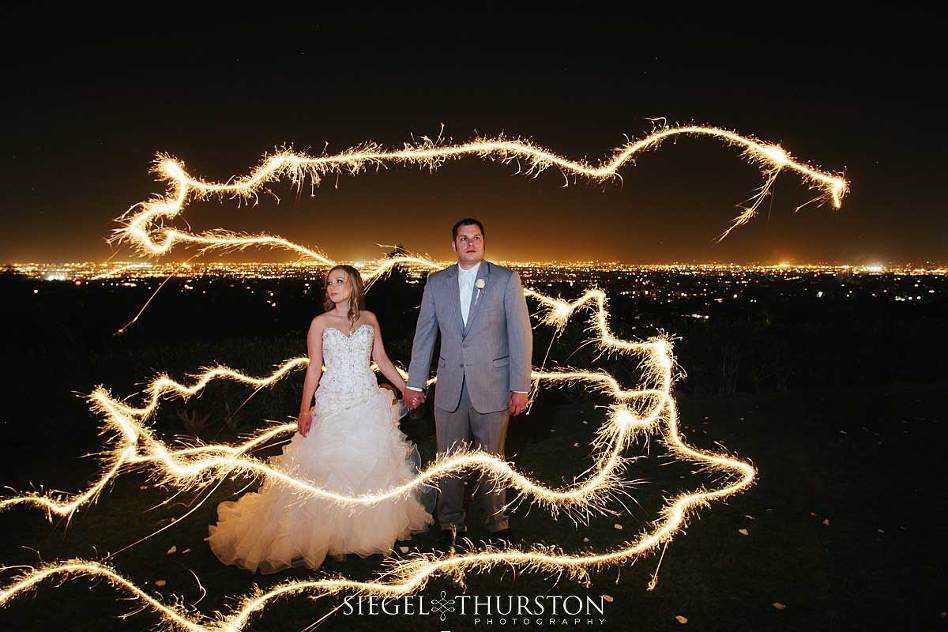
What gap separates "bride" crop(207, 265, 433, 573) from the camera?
403 centimetres

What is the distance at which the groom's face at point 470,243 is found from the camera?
13.2 feet

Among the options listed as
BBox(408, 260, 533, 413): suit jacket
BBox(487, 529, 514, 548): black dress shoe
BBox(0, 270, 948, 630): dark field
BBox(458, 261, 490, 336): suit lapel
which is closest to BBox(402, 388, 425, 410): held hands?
BBox(408, 260, 533, 413): suit jacket

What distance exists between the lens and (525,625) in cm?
341

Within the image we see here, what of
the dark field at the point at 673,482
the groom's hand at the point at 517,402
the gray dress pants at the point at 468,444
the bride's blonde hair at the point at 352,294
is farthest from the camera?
the bride's blonde hair at the point at 352,294

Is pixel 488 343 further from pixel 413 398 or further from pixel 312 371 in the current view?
pixel 312 371

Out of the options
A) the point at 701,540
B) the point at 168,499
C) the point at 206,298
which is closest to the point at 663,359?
the point at 701,540

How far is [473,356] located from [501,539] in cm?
156

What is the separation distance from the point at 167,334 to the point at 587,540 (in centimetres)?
1826

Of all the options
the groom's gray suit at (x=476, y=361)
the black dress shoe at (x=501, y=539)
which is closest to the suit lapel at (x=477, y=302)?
the groom's gray suit at (x=476, y=361)

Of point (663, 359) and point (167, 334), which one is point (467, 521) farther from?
point (167, 334)

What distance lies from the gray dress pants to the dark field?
1.09ft

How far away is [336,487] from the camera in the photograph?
416 cm

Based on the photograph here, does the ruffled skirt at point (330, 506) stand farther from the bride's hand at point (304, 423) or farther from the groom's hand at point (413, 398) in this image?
the groom's hand at point (413, 398)

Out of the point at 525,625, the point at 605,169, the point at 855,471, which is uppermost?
the point at 605,169
